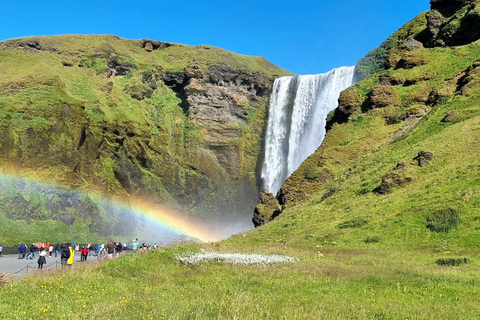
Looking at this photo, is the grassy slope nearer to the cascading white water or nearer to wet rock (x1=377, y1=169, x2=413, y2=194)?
wet rock (x1=377, y1=169, x2=413, y2=194)

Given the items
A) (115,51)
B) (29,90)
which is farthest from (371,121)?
(115,51)

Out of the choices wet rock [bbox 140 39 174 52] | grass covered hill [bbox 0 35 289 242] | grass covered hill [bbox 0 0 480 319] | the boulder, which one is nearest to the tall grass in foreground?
grass covered hill [bbox 0 0 480 319]

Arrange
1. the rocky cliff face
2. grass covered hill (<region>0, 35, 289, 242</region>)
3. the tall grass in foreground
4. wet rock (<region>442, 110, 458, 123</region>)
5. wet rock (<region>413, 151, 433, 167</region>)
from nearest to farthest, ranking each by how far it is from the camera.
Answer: the tall grass in foreground
wet rock (<region>413, 151, 433, 167</region>)
wet rock (<region>442, 110, 458, 123</region>)
the rocky cliff face
grass covered hill (<region>0, 35, 289, 242</region>)

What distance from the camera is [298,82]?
80.1 metres

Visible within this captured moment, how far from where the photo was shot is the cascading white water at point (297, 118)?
220 feet

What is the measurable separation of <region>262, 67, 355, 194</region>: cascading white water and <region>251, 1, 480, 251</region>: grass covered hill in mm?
13746

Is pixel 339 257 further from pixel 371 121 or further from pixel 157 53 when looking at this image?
pixel 157 53

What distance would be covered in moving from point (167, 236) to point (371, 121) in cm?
3968

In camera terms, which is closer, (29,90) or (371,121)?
(371,121)

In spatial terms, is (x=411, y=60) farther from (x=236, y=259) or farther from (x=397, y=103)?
(x=236, y=259)

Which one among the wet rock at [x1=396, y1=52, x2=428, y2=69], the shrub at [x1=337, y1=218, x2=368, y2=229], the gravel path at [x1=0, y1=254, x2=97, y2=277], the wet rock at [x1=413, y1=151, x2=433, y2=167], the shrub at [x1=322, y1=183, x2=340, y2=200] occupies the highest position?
the wet rock at [x1=396, y1=52, x2=428, y2=69]

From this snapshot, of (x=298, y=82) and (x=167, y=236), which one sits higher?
(x=298, y=82)

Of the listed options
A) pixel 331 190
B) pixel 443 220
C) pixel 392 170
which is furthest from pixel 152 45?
pixel 443 220

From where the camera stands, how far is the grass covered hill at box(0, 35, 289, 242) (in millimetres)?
59031
